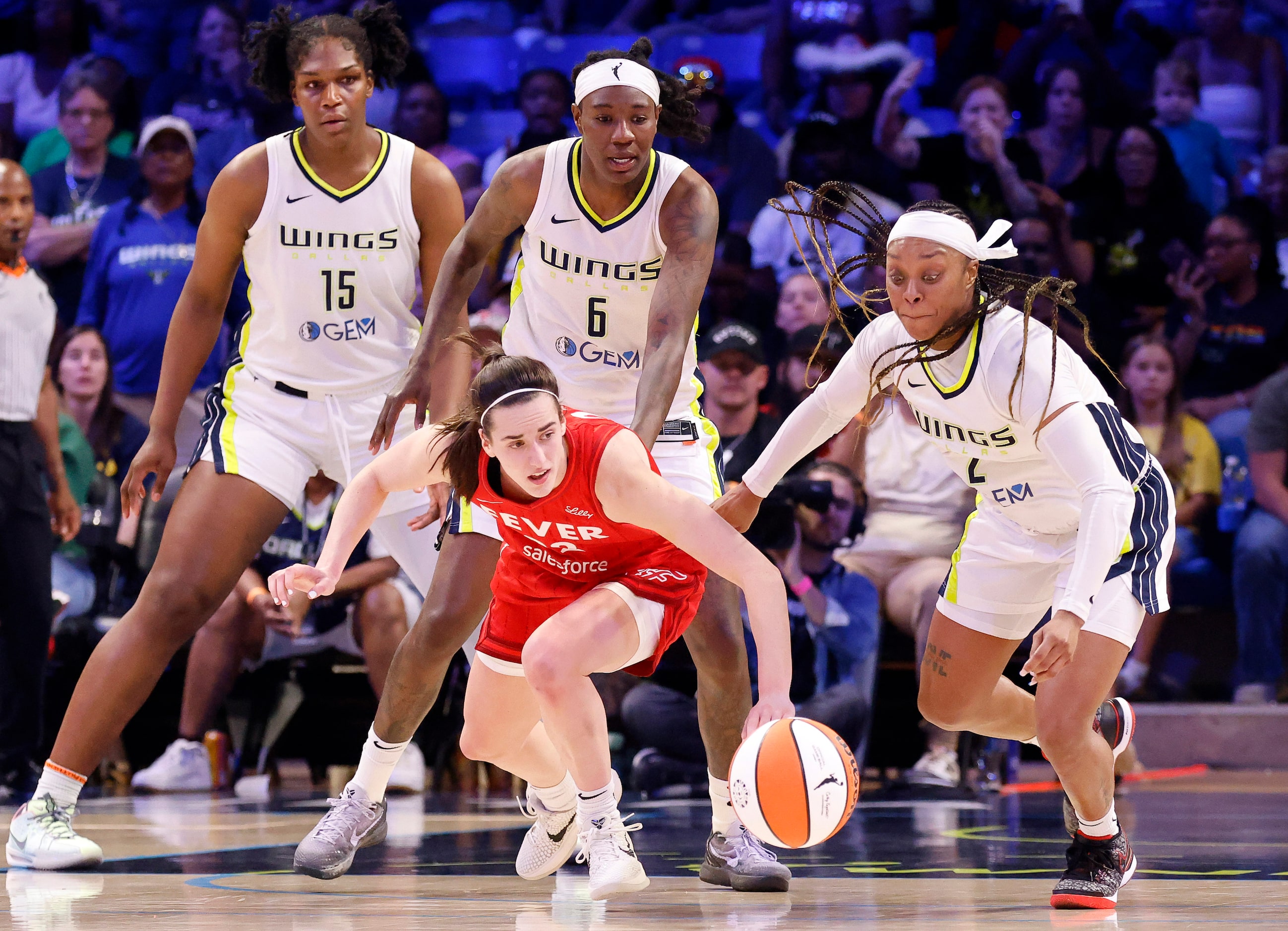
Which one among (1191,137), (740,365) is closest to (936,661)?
(740,365)

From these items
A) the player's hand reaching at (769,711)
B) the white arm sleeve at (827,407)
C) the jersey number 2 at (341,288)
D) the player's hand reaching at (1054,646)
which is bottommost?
the player's hand reaching at (769,711)

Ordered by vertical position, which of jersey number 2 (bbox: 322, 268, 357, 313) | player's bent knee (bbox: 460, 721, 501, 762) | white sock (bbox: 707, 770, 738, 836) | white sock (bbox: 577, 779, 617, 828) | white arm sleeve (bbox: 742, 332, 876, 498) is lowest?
white sock (bbox: 707, 770, 738, 836)

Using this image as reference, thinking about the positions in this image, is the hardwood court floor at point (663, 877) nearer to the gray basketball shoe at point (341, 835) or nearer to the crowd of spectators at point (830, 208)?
the gray basketball shoe at point (341, 835)

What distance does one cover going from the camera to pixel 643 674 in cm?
422

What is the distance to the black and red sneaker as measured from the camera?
3738mm

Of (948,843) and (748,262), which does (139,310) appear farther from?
(948,843)

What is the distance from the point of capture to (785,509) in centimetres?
709

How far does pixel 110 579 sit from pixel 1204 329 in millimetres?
5588

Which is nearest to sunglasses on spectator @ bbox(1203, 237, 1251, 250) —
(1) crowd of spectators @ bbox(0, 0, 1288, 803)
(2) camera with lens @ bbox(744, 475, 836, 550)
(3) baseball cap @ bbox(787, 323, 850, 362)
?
(1) crowd of spectators @ bbox(0, 0, 1288, 803)

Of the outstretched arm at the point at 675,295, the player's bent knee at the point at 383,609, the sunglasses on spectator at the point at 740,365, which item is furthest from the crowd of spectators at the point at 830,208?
the outstretched arm at the point at 675,295

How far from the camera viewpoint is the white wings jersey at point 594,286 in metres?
4.48

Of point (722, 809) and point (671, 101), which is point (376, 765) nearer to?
point (722, 809)

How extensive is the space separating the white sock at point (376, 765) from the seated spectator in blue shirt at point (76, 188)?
573 cm

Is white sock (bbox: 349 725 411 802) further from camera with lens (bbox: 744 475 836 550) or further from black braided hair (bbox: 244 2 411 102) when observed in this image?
camera with lens (bbox: 744 475 836 550)
